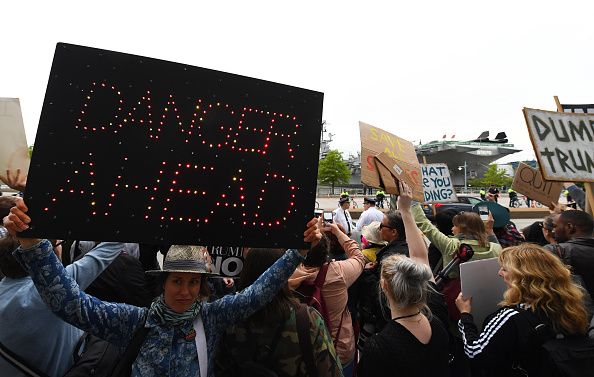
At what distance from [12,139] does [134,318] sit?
1.85 m

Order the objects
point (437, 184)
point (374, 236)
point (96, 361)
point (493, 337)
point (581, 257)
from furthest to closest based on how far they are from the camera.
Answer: point (437, 184)
point (374, 236)
point (581, 257)
point (493, 337)
point (96, 361)

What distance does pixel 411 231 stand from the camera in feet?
9.57

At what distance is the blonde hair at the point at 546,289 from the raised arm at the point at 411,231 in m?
0.59

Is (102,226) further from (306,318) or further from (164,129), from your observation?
(306,318)

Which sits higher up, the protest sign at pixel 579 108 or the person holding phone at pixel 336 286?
the protest sign at pixel 579 108

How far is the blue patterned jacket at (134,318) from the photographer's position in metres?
1.52

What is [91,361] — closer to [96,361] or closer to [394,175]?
[96,361]

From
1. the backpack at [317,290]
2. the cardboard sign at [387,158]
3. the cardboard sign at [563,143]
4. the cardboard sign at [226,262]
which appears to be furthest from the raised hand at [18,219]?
the cardboard sign at [563,143]

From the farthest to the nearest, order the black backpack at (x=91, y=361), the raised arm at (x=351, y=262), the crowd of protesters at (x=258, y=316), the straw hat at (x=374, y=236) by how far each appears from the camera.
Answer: the straw hat at (x=374, y=236), the raised arm at (x=351, y=262), the black backpack at (x=91, y=361), the crowd of protesters at (x=258, y=316)

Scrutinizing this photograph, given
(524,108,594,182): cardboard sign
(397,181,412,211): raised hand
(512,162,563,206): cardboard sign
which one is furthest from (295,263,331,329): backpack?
(512,162,563,206): cardboard sign

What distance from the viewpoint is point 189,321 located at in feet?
5.64

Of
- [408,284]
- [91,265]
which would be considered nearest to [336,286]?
[408,284]

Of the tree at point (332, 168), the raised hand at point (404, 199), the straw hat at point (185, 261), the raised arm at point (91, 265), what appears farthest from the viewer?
the tree at point (332, 168)

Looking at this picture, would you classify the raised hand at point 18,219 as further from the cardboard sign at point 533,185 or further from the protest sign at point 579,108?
the cardboard sign at point 533,185
